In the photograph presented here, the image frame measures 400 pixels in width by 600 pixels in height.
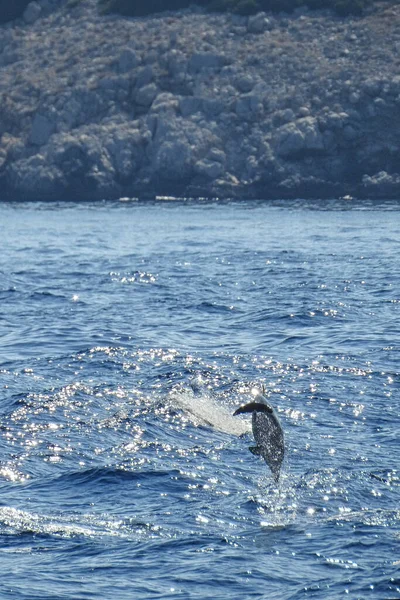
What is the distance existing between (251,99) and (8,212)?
66.6 feet

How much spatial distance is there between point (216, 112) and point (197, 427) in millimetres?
58336

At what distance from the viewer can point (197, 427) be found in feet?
69.0

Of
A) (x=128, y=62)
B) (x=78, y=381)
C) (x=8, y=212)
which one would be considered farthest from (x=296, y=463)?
(x=128, y=62)

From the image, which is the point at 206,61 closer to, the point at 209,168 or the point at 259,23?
the point at 259,23

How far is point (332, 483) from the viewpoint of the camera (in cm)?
1777

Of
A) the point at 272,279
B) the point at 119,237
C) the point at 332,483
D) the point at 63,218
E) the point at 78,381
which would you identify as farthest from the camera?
the point at 63,218

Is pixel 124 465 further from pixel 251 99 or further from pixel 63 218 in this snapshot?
pixel 251 99

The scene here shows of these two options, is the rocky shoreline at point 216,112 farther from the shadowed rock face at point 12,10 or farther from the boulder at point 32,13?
the shadowed rock face at point 12,10

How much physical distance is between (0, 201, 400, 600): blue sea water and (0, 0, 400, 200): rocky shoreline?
1290 inches

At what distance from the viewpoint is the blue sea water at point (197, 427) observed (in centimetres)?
1493

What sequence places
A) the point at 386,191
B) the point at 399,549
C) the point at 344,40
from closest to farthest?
1. the point at 399,549
2. the point at 386,191
3. the point at 344,40

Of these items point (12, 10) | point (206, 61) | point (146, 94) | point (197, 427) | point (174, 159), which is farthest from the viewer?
point (12, 10)

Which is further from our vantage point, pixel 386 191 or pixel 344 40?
pixel 344 40

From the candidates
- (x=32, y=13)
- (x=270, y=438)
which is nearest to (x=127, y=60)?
(x=32, y=13)
